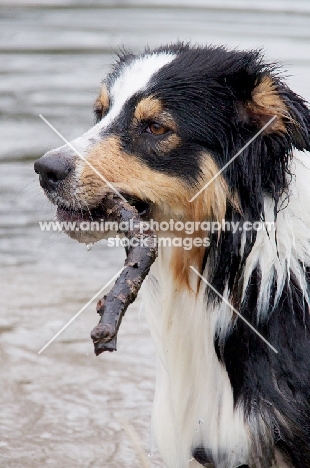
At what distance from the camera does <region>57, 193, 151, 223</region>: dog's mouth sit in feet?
12.1

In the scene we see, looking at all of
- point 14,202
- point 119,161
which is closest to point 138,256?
point 119,161

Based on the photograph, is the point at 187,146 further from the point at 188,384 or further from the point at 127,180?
the point at 188,384

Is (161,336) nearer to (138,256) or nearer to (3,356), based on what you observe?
(138,256)

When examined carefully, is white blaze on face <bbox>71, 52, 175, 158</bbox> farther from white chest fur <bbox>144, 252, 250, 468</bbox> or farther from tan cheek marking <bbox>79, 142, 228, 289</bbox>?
white chest fur <bbox>144, 252, 250, 468</bbox>

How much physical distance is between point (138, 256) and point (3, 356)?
224 cm

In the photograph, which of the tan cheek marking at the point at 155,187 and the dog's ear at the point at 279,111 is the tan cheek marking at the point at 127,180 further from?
the dog's ear at the point at 279,111

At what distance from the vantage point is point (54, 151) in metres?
3.69

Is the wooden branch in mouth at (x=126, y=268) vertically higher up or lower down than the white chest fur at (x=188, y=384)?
higher up

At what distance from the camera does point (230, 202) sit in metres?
3.69

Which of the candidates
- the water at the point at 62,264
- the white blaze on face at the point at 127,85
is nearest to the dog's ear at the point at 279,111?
the white blaze on face at the point at 127,85

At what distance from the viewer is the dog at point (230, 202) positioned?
3.66 metres

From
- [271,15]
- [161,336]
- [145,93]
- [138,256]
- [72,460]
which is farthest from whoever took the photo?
[271,15]

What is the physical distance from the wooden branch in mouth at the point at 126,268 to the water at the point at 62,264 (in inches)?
25.2

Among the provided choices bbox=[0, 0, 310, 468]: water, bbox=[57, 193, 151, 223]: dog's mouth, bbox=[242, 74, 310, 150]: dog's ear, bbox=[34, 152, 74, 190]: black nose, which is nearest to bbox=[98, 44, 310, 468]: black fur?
bbox=[242, 74, 310, 150]: dog's ear
